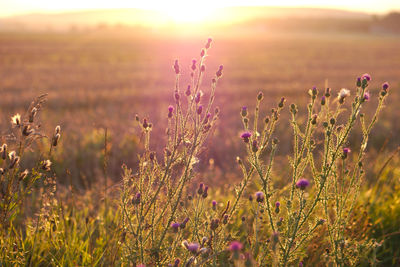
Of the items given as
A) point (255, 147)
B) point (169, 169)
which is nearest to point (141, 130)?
point (169, 169)

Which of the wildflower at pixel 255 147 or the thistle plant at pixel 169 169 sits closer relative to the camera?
the wildflower at pixel 255 147

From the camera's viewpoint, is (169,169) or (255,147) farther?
(169,169)

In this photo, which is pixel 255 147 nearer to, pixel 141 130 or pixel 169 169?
pixel 169 169

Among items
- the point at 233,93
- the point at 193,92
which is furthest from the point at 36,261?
the point at 233,93

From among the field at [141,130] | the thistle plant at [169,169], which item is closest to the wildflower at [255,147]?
the thistle plant at [169,169]

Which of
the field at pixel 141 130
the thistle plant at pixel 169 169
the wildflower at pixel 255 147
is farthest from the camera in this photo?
the field at pixel 141 130

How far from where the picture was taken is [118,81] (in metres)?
16.8

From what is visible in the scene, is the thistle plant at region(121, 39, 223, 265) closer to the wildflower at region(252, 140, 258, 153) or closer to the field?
the field

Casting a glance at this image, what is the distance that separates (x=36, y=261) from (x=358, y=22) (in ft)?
364

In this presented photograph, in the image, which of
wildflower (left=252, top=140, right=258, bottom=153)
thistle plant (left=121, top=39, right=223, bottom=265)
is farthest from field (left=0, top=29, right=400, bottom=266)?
wildflower (left=252, top=140, right=258, bottom=153)

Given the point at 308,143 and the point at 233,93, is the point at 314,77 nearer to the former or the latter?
the point at 233,93

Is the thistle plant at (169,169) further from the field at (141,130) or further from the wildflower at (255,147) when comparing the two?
the wildflower at (255,147)

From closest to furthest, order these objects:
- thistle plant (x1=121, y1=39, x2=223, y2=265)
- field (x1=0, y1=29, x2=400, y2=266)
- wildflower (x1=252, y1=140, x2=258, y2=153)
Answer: wildflower (x1=252, y1=140, x2=258, y2=153) → thistle plant (x1=121, y1=39, x2=223, y2=265) → field (x1=0, y1=29, x2=400, y2=266)

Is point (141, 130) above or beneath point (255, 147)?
beneath
